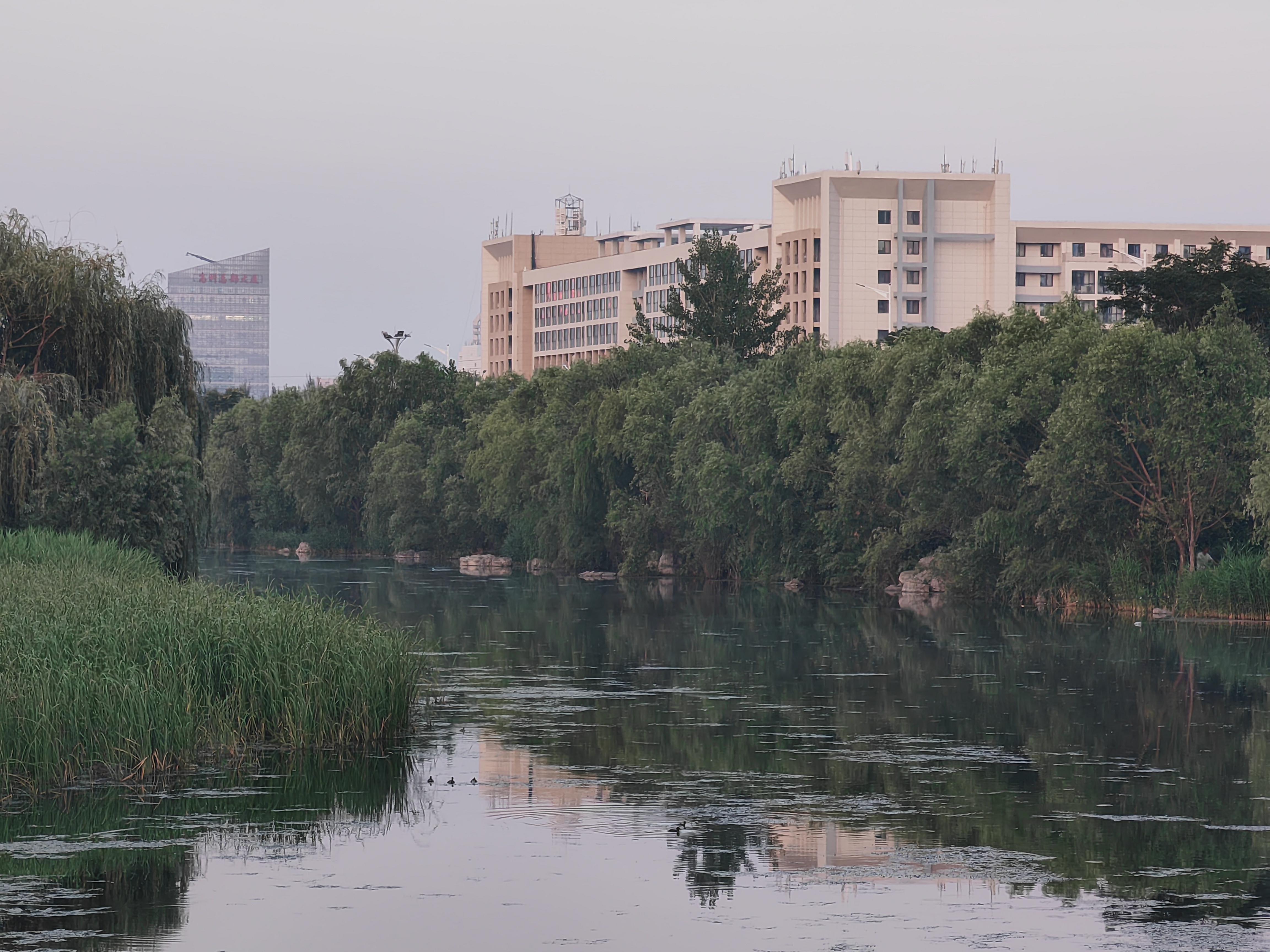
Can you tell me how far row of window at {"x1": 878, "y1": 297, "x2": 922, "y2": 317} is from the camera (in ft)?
517

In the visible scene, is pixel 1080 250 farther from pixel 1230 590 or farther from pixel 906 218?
pixel 1230 590

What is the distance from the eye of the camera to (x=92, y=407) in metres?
42.2

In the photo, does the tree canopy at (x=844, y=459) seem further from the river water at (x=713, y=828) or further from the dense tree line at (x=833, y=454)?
the river water at (x=713, y=828)

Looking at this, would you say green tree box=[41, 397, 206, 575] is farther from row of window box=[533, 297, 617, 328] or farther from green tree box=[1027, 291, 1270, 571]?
row of window box=[533, 297, 617, 328]

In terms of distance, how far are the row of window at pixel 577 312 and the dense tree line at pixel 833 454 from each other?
238 ft

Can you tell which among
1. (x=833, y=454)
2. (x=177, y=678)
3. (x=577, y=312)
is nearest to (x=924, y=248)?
(x=577, y=312)

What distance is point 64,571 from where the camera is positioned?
104ft

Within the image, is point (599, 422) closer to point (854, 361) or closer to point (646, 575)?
point (646, 575)

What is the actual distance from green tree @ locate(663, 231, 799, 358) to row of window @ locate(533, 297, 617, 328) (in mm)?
76776

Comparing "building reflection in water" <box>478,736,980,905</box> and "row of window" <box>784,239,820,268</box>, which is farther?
"row of window" <box>784,239,820,268</box>

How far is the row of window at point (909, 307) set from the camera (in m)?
158

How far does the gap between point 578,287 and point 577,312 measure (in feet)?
8.94

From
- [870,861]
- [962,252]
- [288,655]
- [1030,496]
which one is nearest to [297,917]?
[870,861]

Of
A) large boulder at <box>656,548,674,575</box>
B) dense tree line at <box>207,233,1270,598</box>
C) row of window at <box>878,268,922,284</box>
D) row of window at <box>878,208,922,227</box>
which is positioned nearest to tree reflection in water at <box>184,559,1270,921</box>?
dense tree line at <box>207,233,1270,598</box>
